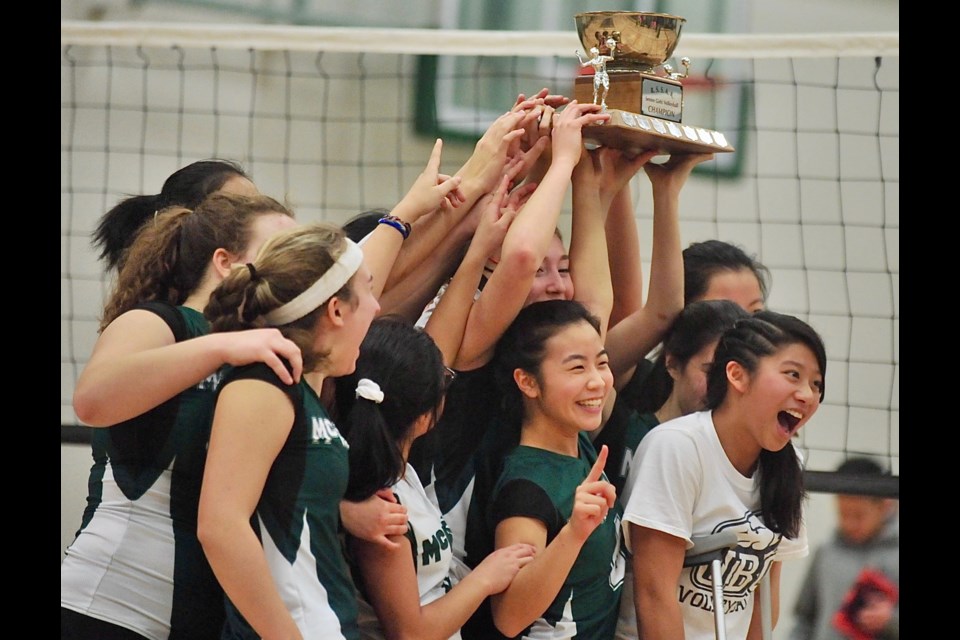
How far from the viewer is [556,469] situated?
219cm

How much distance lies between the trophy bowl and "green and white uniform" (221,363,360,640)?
104 centimetres

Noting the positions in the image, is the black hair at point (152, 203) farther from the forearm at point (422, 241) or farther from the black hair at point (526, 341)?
the black hair at point (526, 341)

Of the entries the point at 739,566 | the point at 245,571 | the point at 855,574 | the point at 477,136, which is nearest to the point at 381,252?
the point at 245,571

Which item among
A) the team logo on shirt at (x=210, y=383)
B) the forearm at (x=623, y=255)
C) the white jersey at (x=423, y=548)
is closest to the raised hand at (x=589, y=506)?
the white jersey at (x=423, y=548)

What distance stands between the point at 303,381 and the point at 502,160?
29.9 inches

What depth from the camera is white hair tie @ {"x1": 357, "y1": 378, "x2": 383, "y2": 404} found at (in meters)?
1.93

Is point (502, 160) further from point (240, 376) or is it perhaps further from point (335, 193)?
point (335, 193)

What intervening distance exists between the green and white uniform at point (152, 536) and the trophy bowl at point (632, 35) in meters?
1.06

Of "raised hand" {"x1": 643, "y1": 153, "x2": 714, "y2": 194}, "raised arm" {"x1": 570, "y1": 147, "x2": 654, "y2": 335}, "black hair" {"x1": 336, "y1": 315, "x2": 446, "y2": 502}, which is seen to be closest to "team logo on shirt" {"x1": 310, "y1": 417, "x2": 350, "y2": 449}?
"black hair" {"x1": 336, "y1": 315, "x2": 446, "y2": 502}

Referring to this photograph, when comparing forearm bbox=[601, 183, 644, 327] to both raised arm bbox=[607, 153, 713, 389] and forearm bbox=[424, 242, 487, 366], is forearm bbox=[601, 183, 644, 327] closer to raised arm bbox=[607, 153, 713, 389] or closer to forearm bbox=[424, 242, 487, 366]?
raised arm bbox=[607, 153, 713, 389]

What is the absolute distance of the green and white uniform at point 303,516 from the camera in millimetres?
1699

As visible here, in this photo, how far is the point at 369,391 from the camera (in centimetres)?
193

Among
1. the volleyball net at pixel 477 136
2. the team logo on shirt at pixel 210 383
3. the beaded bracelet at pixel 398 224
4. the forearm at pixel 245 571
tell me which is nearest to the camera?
the forearm at pixel 245 571
